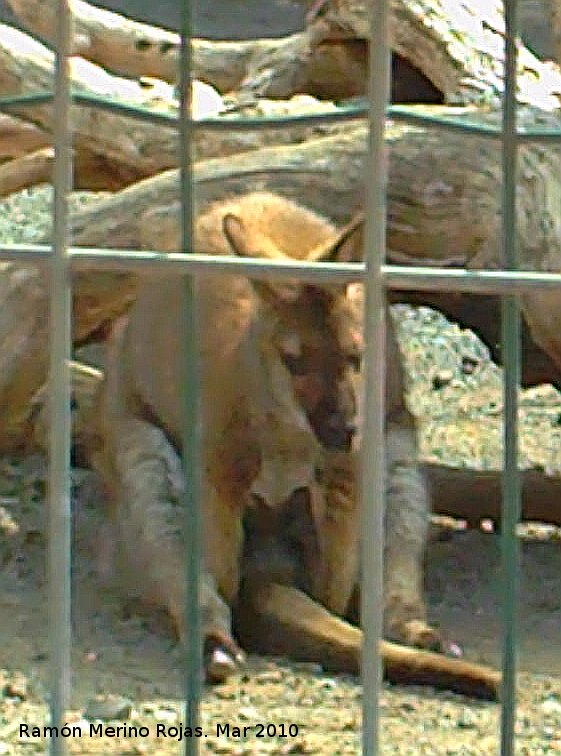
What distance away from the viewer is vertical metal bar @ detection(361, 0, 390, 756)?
1.73 metres

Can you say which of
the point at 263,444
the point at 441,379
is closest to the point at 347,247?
the point at 263,444

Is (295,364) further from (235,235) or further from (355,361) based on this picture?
(235,235)

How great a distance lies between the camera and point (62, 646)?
1855 mm

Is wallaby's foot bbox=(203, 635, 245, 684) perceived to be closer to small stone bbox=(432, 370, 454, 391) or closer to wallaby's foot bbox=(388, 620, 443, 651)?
wallaby's foot bbox=(388, 620, 443, 651)

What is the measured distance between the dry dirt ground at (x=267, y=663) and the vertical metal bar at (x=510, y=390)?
1.25 meters

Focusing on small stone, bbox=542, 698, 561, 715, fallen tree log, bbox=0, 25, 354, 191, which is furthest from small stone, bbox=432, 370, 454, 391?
small stone, bbox=542, 698, 561, 715

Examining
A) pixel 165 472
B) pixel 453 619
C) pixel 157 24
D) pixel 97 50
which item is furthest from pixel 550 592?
pixel 157 24

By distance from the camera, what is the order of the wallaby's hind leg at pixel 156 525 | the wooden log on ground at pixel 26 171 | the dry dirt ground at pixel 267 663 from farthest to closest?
1. the wooden log on ground at pixel 26 171
2. the wallaby's hind leg at pixel 156 525
3. the dry dirt ground at pixel 267 663

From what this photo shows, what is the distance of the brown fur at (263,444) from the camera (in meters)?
3.64

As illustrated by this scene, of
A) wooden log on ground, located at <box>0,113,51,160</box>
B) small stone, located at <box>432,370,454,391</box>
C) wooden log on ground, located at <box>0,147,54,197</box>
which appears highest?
wooden log on ground, located at <box>0,113,51,160</box>

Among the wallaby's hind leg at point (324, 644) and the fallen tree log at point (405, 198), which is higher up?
the fallen tree log at point (405, 198)

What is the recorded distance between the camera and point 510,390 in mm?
1837

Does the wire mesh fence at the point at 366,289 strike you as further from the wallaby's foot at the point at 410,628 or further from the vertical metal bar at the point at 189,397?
the wallaby's foot at the point at 410,628

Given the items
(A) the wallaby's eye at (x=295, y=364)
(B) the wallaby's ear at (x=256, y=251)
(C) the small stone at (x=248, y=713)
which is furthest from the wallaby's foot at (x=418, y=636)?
(B) the wallaby's ear at (x=256, y=251)
